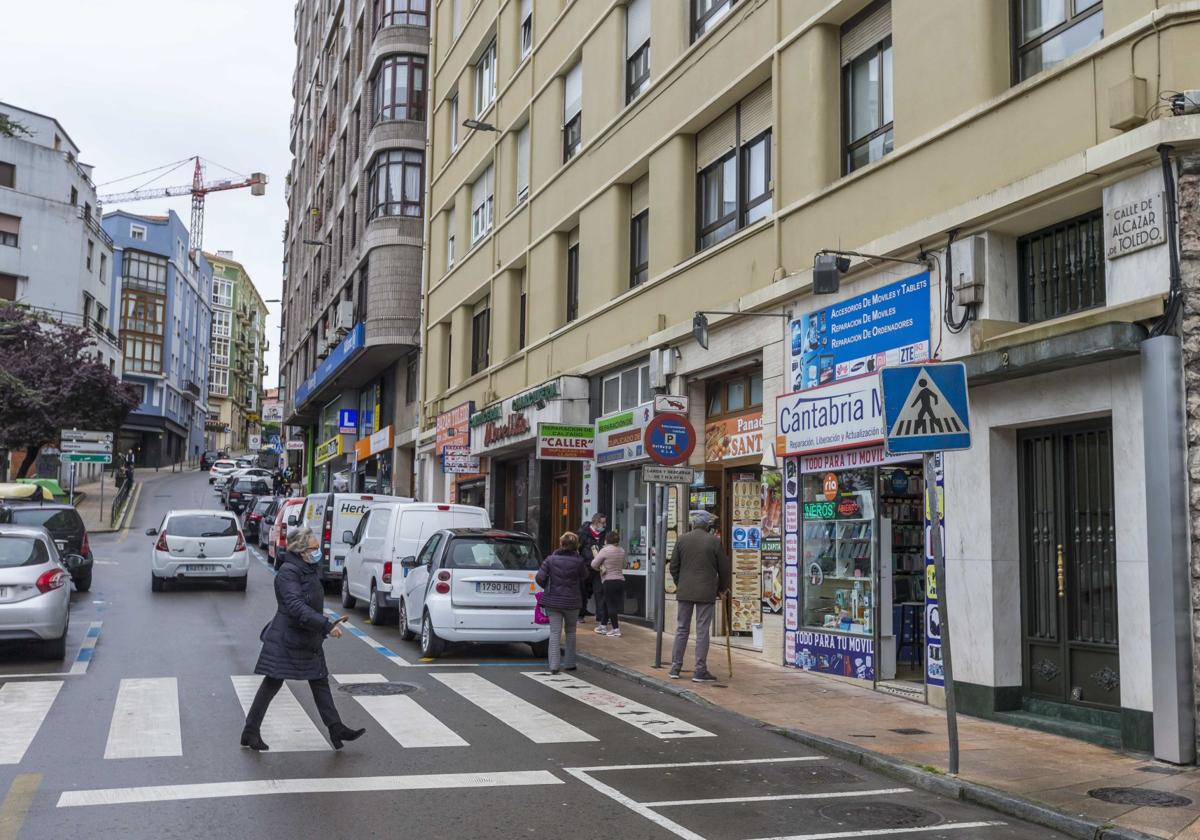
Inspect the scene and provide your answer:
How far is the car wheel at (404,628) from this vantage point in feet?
49.8

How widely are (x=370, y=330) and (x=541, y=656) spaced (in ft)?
74.2

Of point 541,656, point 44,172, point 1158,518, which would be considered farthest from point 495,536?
point 44,172

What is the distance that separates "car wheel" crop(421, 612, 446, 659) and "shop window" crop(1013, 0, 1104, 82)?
8.95 metres

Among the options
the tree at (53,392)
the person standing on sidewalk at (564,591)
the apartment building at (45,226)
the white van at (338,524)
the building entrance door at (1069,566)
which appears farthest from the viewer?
the apartment building at (45,226)

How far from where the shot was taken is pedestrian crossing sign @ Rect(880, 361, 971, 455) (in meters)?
7.93

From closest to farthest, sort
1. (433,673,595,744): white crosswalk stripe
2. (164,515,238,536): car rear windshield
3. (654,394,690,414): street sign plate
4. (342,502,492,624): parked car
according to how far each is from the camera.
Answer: (433,673,595,744): white crosswalk stripe
(654,394,690,414): street sign plate
(342,502,492,624): parked car
(164,515,238,536): car rear windshield

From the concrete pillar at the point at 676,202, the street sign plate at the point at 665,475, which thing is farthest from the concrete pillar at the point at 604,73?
the street sign plate at the point at 665,475

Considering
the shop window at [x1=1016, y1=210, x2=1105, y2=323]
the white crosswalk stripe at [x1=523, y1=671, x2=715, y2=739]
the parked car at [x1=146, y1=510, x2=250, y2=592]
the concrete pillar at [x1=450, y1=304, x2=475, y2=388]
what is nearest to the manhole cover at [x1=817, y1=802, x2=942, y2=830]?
the white crosswalk stripe at [x1=523, y1=671, x2=715, y2=739]

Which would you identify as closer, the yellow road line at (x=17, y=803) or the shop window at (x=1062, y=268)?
the yellow road line at (x=17, y=803)

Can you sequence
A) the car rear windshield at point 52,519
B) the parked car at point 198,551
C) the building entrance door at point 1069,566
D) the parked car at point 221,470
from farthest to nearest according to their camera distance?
1. the parked car at point 221,470
2. the parked car at point 198,551
3. the car rear windshield at point 52,519
4. the building entrance door at point 1069,566

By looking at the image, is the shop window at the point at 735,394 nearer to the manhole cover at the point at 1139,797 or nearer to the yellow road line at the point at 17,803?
the manhole cover at the point at 1139,797

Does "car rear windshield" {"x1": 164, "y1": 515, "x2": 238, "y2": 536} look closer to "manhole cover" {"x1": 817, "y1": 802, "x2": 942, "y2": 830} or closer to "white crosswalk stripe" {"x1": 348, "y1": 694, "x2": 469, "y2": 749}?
"white crosswalk stripe" {"x1": 348, "y1": 694, "x2": 469, "y2": 749}

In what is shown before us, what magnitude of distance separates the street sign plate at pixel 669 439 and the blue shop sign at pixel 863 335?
1.47 meters

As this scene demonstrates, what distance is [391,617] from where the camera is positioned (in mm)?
17578
